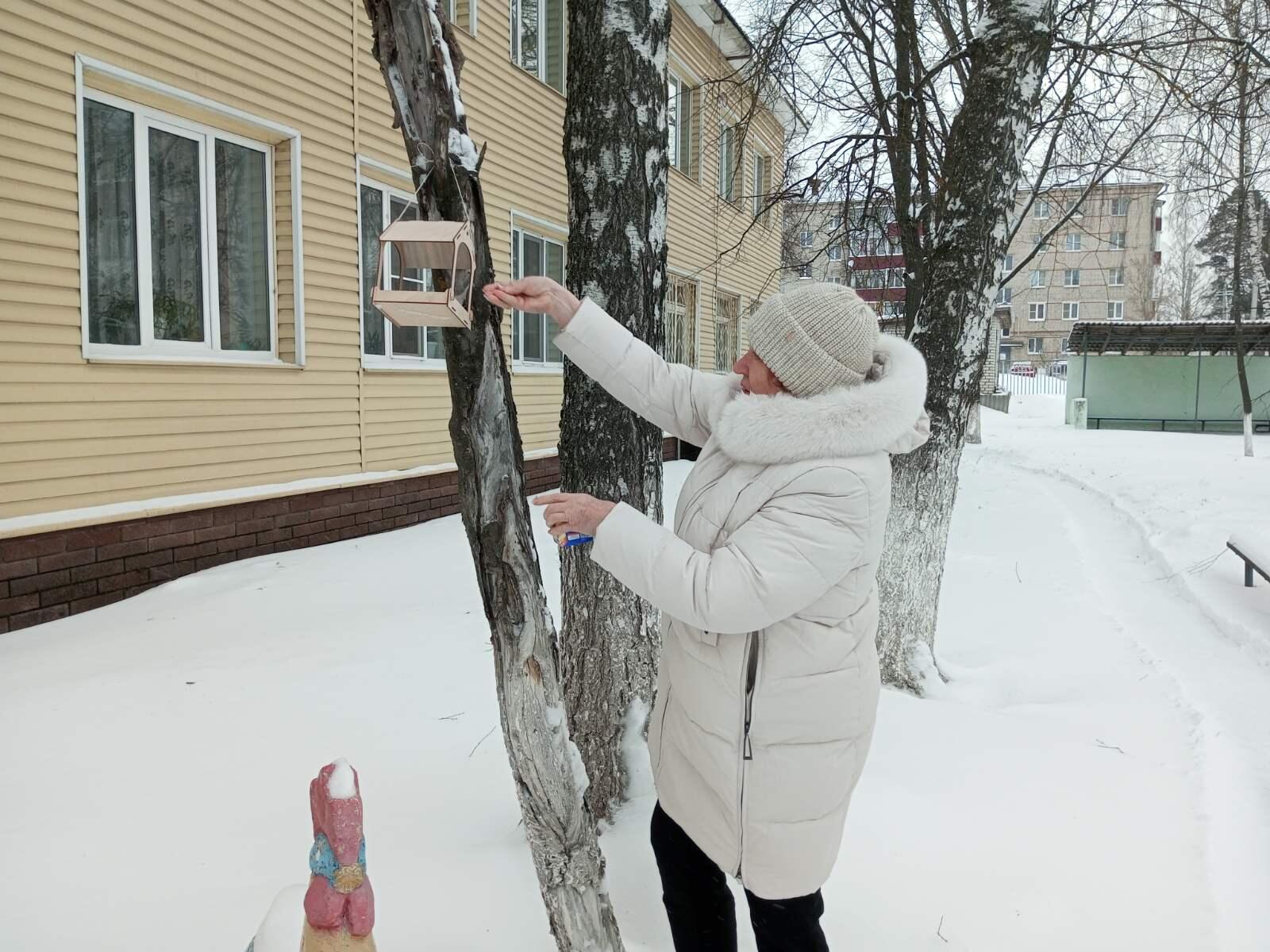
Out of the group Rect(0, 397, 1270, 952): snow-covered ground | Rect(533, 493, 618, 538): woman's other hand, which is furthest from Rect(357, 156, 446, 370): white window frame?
Rect(533, 493, 618, 538): woman's other hand

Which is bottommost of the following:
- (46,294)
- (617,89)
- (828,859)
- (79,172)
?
(828,859)

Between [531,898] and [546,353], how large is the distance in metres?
8.82

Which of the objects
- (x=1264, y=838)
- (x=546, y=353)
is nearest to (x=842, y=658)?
(x=1264, y=838)

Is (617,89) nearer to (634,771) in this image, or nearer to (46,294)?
(634,771)

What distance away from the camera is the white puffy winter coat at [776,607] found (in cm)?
159

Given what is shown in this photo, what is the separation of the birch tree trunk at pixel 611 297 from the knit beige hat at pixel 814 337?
1.02 meters

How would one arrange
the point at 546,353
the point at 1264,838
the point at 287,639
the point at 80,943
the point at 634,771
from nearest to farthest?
the point at 80,943, the point at 634,771, the point at 1264,838, the point at 287,639, the point at 546,353

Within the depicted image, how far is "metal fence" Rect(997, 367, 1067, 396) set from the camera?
37406 millimetres

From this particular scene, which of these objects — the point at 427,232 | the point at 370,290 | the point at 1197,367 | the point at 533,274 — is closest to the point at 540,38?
the point at 533,274

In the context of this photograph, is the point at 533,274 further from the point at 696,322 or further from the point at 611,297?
the point at 611,297

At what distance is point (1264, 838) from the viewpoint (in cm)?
312

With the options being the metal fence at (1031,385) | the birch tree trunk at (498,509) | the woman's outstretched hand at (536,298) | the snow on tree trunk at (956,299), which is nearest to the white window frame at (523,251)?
the snow on tree trunk at (956,299)

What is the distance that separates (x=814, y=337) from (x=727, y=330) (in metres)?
16.2

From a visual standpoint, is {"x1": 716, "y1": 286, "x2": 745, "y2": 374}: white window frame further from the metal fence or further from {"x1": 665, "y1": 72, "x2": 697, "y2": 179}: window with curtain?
the metal fence
